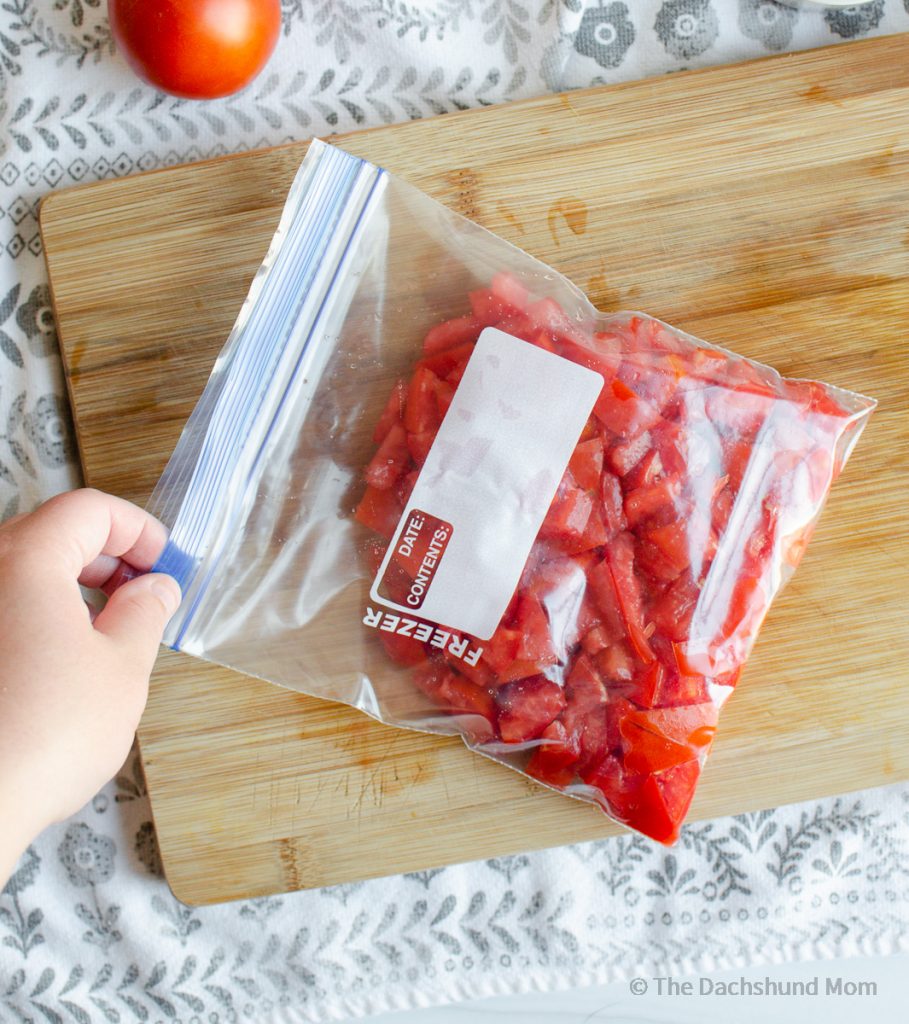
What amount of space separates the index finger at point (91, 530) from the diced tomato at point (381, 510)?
9.0 inches

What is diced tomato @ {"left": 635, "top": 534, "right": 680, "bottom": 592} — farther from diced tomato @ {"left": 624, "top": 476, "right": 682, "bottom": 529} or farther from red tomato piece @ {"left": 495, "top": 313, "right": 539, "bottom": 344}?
red tomato piece @ {"left": 495, "top": 313, "right": 539, "bottom": 344}

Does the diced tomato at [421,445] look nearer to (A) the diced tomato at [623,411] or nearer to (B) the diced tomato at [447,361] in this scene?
(B) the diced tomato at [447,361]

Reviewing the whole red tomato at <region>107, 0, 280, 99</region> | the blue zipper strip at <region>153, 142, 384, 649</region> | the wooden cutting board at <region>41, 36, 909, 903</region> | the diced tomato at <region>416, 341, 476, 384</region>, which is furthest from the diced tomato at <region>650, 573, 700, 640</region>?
the whole red tomato at <region>107, 0, 280, 99</region>

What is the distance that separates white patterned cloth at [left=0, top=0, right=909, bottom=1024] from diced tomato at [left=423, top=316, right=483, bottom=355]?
392mm

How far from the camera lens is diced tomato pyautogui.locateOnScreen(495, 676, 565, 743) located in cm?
106

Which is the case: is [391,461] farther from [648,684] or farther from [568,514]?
[648,684]

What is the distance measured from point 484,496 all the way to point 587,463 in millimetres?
120

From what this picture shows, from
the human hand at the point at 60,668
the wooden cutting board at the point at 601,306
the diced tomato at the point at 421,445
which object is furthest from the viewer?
the wooden cutting board at the point at 601,306

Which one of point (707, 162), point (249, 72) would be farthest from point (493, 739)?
point (249, 72)

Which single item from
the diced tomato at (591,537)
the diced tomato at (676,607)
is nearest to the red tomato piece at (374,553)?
the diced tomato at (591,537)

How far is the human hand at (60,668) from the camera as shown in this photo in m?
0.85

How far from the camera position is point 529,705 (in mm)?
1063

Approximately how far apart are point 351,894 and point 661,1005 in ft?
1.53

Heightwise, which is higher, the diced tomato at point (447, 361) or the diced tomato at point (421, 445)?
the diced tomato at point (447, 361)
